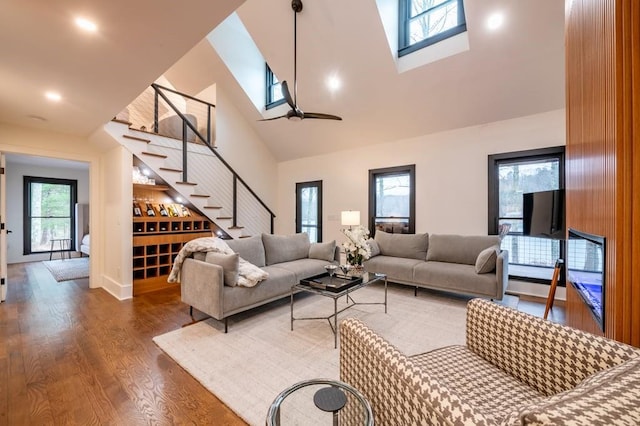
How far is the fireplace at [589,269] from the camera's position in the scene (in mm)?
1408

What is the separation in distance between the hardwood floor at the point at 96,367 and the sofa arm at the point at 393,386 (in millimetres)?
957

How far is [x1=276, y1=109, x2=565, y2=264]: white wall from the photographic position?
155 inches

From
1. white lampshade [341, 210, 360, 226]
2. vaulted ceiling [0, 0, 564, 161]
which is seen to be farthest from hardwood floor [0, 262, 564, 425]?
white lampshade [341, 210, 360, 226]

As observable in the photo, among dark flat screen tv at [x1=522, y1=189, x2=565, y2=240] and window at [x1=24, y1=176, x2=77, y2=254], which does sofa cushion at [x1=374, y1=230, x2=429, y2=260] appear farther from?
window at [x1=24, y1=176, x2=77, y2=254]

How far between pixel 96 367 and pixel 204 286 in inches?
39.6

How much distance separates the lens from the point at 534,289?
387 cm

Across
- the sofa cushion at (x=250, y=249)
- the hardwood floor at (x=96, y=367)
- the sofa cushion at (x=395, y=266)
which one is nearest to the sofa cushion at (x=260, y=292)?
the sofa cushion at (x=250, y=249)

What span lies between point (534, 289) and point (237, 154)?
6062 mm

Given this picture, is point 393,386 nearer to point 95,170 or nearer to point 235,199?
point 235,199

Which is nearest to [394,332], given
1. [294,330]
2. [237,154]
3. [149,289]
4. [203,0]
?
[294,330]

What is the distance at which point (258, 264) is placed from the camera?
372cm

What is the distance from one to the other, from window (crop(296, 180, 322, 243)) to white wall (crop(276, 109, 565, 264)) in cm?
29

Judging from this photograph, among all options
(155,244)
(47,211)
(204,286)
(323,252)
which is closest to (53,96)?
(155,244)

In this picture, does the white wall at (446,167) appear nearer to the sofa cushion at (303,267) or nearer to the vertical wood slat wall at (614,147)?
the sofa cushion at (303,267)
